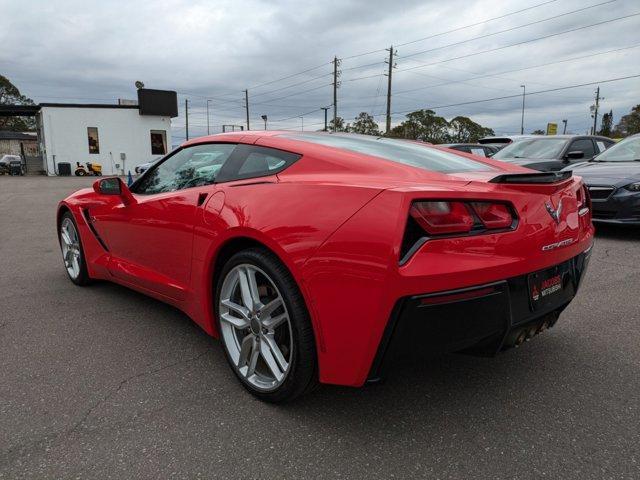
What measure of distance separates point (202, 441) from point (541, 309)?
1.53m

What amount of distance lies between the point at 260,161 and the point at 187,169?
77 centimetres

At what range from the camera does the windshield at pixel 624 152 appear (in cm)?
706

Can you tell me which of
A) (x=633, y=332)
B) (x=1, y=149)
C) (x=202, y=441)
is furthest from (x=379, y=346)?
(x=1, y=149)

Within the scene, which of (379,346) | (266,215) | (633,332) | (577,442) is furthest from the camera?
(633,332)

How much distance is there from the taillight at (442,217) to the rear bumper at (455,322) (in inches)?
9.0

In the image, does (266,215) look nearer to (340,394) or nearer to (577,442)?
(340,394)

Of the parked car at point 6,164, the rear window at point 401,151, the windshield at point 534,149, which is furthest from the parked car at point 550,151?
the parked car at point 6,164

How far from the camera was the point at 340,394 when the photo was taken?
2363mm

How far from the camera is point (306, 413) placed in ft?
7.21

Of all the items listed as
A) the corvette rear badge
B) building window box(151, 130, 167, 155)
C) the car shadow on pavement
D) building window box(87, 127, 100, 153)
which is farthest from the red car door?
building window box(151, 130, 167, 155)

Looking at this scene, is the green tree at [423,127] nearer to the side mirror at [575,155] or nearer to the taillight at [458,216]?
the side mirror at [575,155]

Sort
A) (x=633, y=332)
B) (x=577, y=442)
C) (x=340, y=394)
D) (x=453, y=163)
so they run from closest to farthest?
(x=577, y=442) → (x=340, y=394) → (x=453, y=163) → (x=633, y=332)

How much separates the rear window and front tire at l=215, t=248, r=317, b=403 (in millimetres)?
784

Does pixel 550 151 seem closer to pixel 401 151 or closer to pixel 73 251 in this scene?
pixel 401 151
